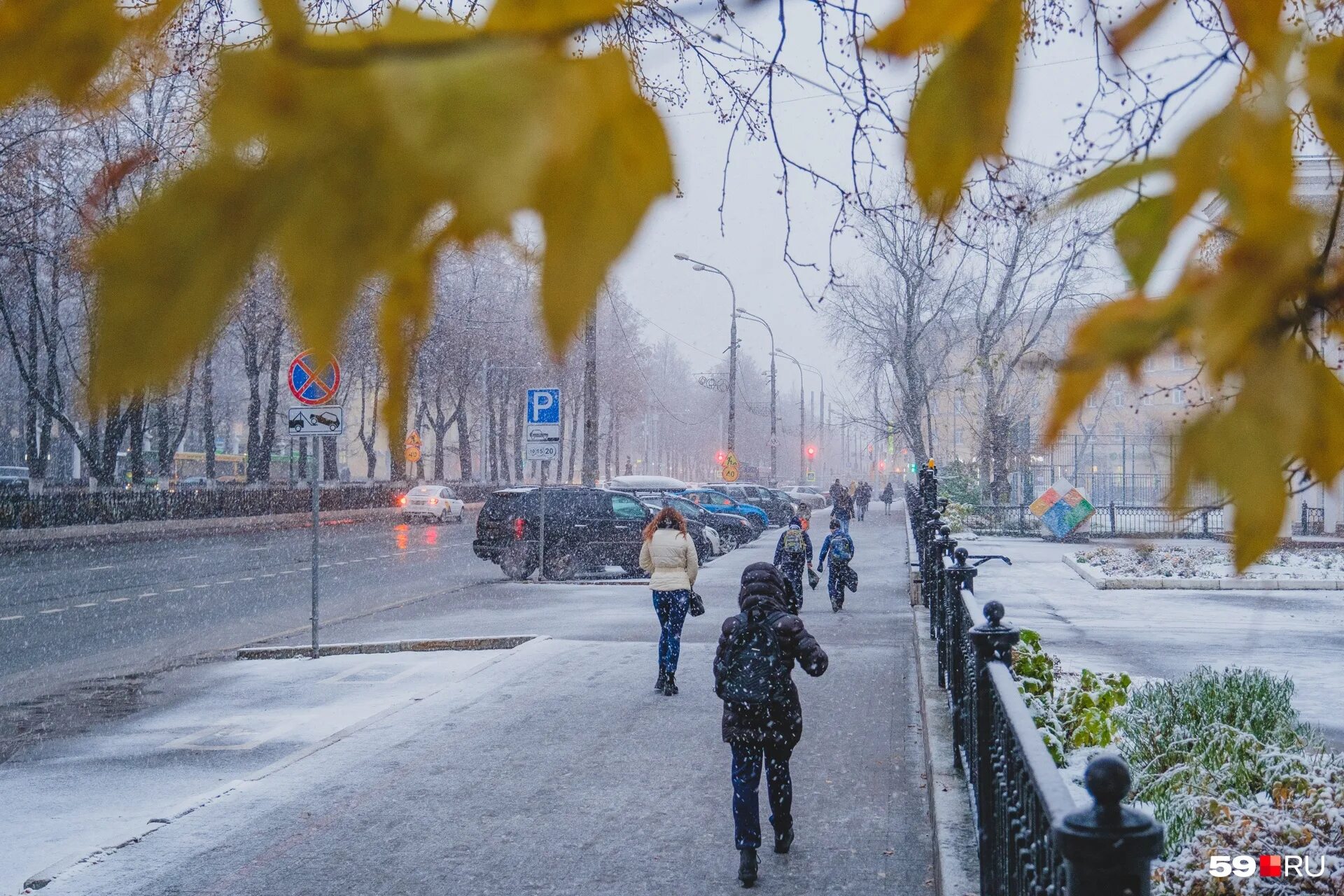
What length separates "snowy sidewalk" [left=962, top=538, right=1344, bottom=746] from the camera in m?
9.82

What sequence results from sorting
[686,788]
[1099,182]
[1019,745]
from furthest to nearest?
[686,788]
[1019,745]
[1099,182]

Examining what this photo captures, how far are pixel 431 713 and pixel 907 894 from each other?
14.1ft

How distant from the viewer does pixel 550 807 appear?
609 cm

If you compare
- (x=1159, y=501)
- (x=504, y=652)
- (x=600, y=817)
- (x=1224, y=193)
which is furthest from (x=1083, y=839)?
(x=504, y=652)

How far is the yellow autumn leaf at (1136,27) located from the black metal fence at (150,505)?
2249 centimetres

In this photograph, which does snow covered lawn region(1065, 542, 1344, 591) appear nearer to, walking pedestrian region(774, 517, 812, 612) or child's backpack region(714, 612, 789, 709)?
walking pedestrian region(774, 517, 812, 612)

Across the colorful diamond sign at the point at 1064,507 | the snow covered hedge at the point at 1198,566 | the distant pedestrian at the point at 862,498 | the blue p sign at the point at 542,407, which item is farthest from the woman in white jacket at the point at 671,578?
the distant pedestrian at the point at 862,498

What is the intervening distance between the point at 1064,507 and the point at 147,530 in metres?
23.2

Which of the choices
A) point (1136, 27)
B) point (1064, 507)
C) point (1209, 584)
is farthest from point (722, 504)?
point (1136, 27)

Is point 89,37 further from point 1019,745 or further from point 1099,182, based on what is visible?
point 1019,745

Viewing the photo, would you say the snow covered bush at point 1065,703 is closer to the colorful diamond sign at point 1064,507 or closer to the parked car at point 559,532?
the parked car at point 559,532

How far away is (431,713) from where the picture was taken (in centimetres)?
829

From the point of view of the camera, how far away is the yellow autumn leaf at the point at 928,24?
704mm

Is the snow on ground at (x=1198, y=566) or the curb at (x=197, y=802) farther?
the snow on ground at (x=1198, y=566)
